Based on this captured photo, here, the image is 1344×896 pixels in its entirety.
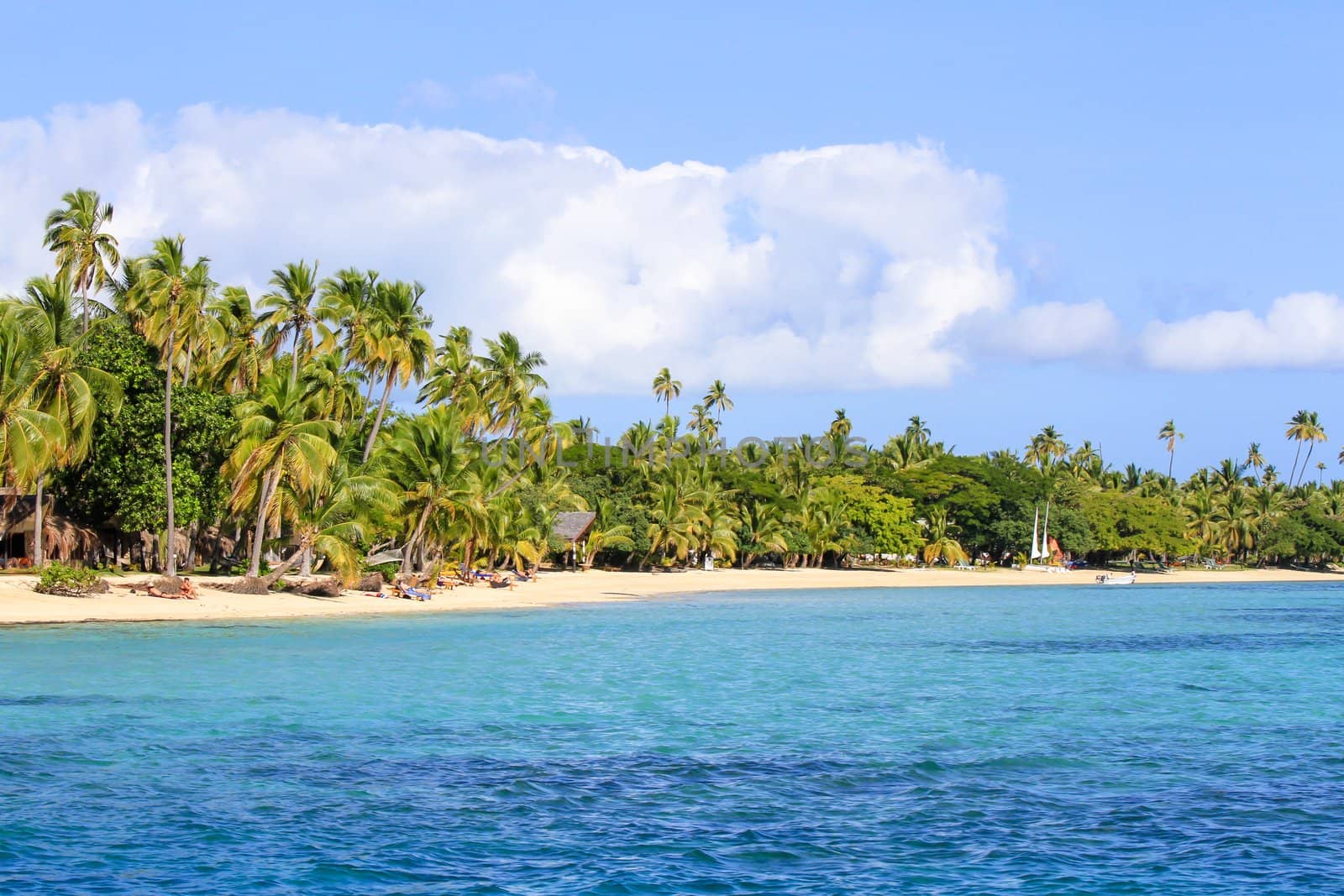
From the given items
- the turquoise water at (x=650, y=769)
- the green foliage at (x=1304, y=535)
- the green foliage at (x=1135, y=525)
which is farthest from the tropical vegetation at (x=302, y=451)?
the green foliage at (x=1304, y=535)

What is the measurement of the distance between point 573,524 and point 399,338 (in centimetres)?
2100

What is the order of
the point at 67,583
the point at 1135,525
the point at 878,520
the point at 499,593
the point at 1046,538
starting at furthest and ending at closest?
the point at 1135,525 → the point at 1046,538 → the point at 878,520 → the point at 499,593 → the point at 67,583

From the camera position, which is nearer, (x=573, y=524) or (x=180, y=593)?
(x=180, y=593)

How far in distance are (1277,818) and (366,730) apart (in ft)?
39.1

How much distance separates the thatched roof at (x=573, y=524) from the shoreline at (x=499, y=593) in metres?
2.07

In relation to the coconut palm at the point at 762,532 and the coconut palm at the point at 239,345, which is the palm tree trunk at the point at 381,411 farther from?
the coconut palm at the point at 762,532

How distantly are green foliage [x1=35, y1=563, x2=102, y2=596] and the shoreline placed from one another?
301 mm

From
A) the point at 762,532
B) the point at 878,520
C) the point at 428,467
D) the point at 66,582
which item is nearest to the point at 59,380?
the point at 66,582

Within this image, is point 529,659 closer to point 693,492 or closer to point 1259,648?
point 1259,648

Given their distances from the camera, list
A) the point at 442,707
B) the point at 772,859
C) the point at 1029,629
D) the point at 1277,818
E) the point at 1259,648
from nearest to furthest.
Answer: the point at 772,859
the point at 1277,818
the point at 442,707
the point at 1259,648
the point at 1029,629

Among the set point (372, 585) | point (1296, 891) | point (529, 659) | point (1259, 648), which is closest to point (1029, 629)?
point (1259, 648)

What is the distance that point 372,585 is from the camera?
44.9 m

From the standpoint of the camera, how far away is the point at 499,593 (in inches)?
1962

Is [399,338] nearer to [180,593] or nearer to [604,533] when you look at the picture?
[180,593]
